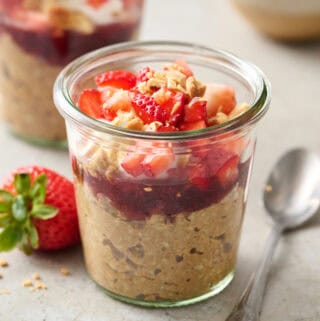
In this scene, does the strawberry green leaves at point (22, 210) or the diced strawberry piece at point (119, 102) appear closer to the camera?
the diced strawberry piece at point (119, 102)

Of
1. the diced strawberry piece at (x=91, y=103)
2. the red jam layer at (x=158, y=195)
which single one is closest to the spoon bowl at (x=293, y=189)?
the red jam layer at (x=158, y=195)

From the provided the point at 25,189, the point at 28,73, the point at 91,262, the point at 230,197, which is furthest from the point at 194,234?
the point at 28,73

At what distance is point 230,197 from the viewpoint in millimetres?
1281

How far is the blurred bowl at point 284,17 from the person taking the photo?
2045 mm

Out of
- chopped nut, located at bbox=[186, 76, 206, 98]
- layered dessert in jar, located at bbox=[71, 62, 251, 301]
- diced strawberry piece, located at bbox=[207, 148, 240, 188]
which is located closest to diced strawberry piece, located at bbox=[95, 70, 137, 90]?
layered dessert in jar, located at bbox=[71, 62, 251, 301]

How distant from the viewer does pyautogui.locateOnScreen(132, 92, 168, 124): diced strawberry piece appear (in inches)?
48.5

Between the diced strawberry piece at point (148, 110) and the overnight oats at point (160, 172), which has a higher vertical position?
the diced strawberry piece at point (148, 110)

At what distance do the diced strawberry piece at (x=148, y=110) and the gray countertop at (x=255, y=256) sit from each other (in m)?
0.32

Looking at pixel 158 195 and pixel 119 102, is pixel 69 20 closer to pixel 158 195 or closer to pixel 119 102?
pixel 119 102

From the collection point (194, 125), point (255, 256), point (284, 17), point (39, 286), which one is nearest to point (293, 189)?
point (255, 256)

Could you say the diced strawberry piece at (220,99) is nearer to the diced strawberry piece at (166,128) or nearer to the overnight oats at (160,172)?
the overnight oats at (160,172)

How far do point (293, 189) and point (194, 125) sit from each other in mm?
418

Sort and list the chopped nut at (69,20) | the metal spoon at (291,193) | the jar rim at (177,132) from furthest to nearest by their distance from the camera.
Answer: the chopped nut at (69,20) → the metal spoon at (291,193) → the jar rim at (177,132)

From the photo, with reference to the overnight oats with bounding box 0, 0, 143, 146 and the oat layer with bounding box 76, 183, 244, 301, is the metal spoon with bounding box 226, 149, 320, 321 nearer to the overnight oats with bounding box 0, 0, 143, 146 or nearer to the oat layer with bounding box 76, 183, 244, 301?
the oat layer with bounding box 76, 183, 244, 301
